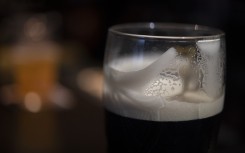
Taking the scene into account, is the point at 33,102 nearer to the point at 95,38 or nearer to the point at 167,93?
the point at 167,93

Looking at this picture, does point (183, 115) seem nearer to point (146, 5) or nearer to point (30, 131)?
point (30, 131)

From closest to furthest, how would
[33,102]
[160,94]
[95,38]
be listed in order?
[160,94] → [33,102] → [95,38]

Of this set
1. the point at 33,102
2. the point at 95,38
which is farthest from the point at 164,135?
the point at 95,38

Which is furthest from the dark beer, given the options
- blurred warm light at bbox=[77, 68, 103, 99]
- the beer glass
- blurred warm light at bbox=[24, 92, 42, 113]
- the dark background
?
blurred warm light at bbox=[77, 68, 103, 99]

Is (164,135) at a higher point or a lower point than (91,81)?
higher

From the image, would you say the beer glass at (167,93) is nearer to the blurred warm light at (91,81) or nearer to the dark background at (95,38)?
the dark background at (95,38)

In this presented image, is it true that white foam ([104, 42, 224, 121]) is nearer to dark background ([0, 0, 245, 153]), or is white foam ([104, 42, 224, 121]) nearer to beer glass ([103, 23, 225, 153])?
beer glass ([103, 23, 225, 153])

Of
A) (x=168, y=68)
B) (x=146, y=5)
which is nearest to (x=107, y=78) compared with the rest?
(x=168, y=68)
